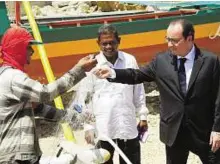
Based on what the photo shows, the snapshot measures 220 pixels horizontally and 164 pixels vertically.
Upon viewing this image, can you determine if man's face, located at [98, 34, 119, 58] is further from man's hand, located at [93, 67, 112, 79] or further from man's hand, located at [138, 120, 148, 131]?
man's hand, located at [138, 120, 148, 131]

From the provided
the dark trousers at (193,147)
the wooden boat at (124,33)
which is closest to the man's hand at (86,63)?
the dark trousers at (193,147)

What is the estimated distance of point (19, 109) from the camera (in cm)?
260

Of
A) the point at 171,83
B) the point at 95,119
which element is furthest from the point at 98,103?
the point at 171,83

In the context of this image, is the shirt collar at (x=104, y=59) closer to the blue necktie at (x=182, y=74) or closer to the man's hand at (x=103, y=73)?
the man's hand at (x=103, y=73)

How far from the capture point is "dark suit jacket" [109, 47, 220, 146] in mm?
3146

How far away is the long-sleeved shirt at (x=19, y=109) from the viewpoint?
254 cm

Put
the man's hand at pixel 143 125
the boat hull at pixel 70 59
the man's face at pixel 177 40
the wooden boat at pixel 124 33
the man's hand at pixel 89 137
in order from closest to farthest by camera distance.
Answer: the man's face at pixel 177 40
the man's hand at pixel 89 137
the man's hand at pixel 143 125
the boat hull at pixel 70 59
the wooden boat at pixel 124 33

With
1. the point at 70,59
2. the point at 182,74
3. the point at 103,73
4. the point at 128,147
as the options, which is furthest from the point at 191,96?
the point at 70,59

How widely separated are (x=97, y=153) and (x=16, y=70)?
2.34 ft

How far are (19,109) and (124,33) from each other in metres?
5.12

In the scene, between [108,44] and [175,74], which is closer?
[175,74]

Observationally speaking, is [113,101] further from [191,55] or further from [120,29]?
[120,29]

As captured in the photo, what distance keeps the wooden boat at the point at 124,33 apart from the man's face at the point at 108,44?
308 centimetres

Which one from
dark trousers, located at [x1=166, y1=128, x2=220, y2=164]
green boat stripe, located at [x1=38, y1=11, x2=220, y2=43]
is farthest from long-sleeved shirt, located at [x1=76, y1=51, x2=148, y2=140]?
green boat stripe, located at [x1=38, y1=11, x2=220, y2=43]
